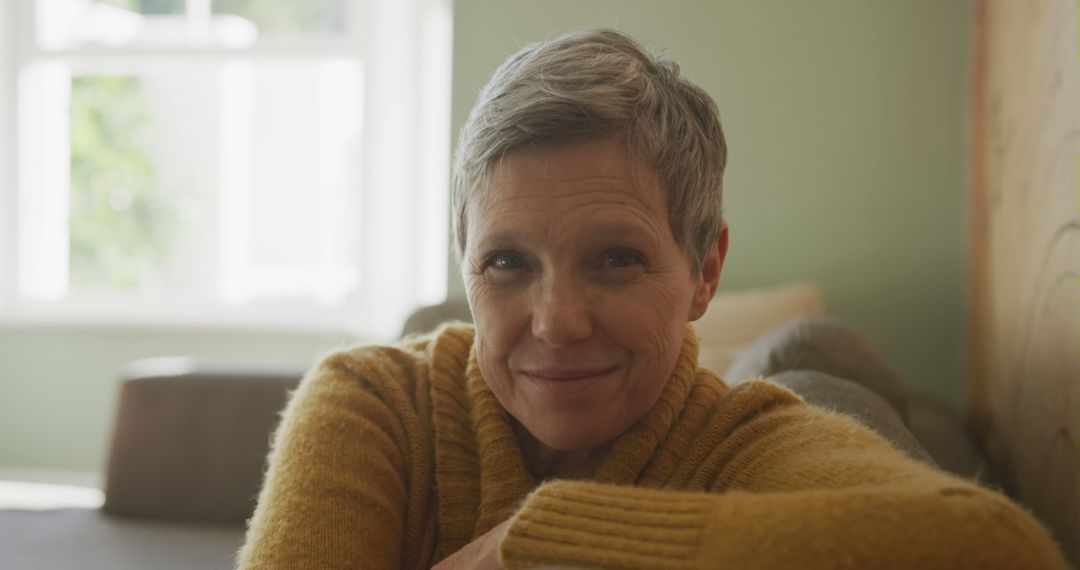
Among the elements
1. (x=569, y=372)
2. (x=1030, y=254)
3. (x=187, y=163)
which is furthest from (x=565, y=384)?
(x=187, y=163)

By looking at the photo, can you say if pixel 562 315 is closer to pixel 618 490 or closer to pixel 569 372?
pixel 569 372

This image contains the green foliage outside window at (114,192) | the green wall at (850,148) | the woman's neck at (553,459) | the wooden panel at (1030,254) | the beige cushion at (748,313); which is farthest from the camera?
the green foliage outside window at (114,192)

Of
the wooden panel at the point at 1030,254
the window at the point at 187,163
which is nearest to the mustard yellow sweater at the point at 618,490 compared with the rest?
the wooden panel at the point at 1030,254

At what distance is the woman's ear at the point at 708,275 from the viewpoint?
1.05 m

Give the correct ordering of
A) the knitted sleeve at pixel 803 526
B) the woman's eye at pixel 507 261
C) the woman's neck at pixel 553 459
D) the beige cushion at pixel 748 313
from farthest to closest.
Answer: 1. the beige cushion at pixel 748 313
2. the woman's neck at pixel 553 459
3. the woman's eye at pixel 507 261
4. the knitted sleeve at pixel 803 526

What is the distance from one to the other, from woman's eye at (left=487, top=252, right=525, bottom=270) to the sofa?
1.01 m

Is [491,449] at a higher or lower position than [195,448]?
higher

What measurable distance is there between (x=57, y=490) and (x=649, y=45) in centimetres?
218

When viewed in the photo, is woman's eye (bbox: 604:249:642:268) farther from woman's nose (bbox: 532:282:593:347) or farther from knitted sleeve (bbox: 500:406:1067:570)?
knitted sleeve (bbox: 500:406:1067:570)

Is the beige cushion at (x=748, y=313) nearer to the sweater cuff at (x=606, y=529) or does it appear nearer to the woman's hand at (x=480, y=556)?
the woman's hand at (x=480, y=556)

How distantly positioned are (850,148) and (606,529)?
7.82 feet

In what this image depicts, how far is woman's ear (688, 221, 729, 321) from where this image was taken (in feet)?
3.44

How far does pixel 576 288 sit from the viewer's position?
35.8 inches

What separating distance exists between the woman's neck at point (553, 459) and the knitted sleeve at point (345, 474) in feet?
0.35
